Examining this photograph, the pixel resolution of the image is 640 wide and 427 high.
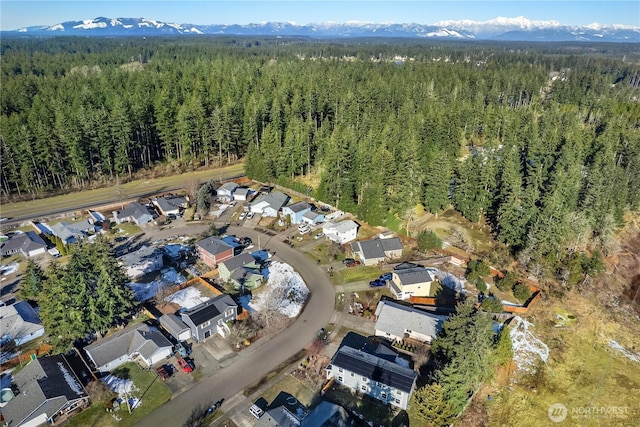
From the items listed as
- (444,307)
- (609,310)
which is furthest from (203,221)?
(609,310)

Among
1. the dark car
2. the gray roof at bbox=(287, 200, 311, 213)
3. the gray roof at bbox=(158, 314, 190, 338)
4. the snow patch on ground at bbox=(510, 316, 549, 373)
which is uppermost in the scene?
the gray roof at bbox=(287, 200, 311, 213)

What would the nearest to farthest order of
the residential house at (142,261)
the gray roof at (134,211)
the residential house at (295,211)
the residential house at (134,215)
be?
the residential house at (142,261)
the residential house at (295,211)
the residential house at (134,215)
the gray roof at (134,211)

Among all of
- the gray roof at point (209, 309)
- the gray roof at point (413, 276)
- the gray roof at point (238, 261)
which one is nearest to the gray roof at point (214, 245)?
the gray roof at point (238, 261)

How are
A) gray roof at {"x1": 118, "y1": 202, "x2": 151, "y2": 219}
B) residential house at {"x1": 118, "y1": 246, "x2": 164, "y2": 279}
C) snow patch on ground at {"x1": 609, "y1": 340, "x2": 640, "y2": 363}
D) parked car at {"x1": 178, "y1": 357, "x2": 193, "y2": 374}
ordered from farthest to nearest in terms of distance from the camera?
gray roof at {"x1": 118, "y1": 202, "x2": 151, "y2": 219} → residential house at {"x1": 118, "y1": 246, "x2": 164, "y2": 279} → snow patch on ground at {"x1": 609, "y1": 340, "x2": 640, "y2": 363} → parked car at {"x1": 178, "y1": 357, "x2": 193, "y2": 374}

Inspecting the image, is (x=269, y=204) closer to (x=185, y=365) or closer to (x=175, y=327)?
(x=175, y=327)

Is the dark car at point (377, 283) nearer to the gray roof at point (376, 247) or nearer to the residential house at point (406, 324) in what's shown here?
the gray roof at point (376, 247)

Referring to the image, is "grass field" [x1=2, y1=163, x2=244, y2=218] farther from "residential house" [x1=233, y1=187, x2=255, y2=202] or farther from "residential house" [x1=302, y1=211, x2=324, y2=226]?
"residential house" [x1=302, y1=211, x2=324, y2=226]

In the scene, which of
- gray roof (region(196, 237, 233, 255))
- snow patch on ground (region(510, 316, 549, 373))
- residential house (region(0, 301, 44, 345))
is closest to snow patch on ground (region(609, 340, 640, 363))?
snow patch on ground (region(510, 316, 549, 373))

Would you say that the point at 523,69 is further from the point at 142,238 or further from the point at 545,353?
the point at 142,238
